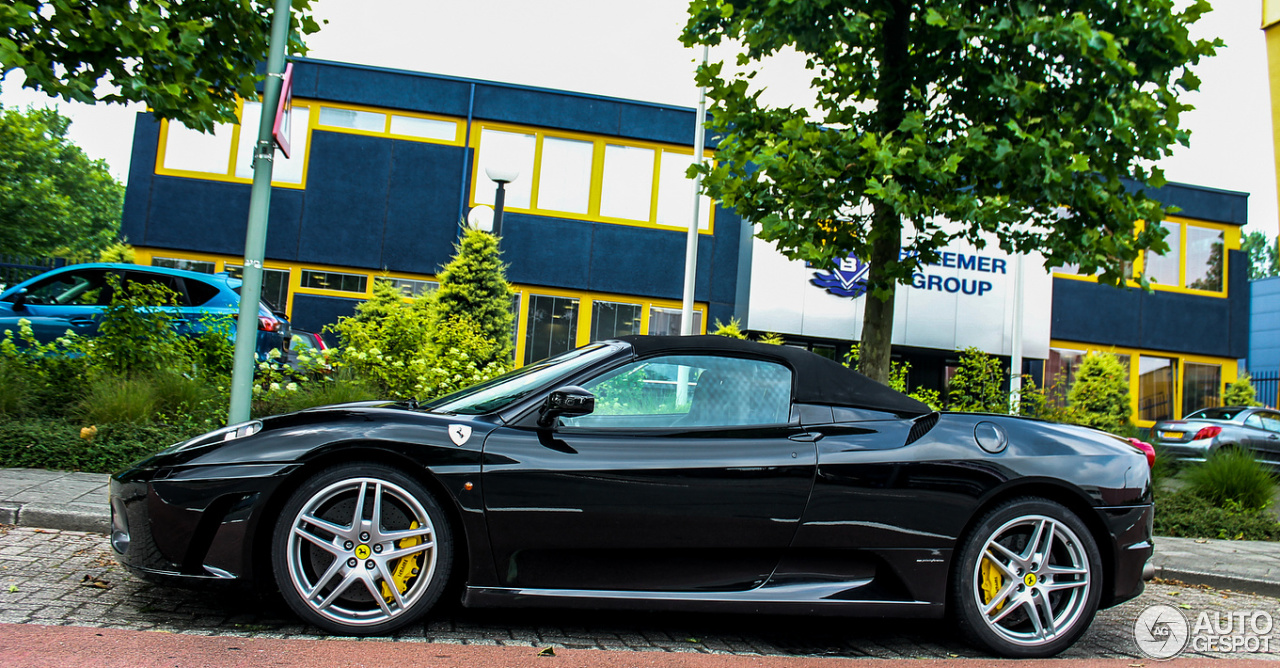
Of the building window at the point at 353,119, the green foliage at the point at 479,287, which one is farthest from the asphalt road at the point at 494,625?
the building window at the point at 353,119

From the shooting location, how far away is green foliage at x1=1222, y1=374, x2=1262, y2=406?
62.7 ft

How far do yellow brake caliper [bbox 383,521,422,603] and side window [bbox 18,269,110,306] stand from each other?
26.8 feet

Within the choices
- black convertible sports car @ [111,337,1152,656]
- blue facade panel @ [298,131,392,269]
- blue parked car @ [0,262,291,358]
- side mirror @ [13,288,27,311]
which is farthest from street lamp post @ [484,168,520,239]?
black convertible sports car @ [111,337,1152,656]

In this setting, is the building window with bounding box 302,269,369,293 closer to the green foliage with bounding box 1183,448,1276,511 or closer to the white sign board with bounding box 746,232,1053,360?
the white sign board with bounding box 746,232,1053,360

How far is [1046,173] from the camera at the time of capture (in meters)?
5.73

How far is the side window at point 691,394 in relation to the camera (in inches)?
137

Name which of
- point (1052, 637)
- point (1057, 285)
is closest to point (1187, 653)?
point (1052, 637)

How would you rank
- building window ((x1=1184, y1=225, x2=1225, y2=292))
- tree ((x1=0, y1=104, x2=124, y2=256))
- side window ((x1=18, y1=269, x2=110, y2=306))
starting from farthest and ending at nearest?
tree ((x1=0, y1=104, x2=124, y2=256))
building window ((x1=1184, y1=225, x2=1225, y2=292))
side window ((x1=18, y1=269, x2=110, y2=306))

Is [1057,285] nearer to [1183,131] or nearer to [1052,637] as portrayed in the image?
[1183,131]

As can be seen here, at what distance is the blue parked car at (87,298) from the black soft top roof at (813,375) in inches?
276

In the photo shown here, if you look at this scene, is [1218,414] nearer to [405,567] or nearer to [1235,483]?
[1235,483]

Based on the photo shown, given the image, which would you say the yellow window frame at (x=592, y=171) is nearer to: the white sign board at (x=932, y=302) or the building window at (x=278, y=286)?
the white sign board at (x=932, y=302)

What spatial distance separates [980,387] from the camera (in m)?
11.1

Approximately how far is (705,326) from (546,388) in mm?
14252
